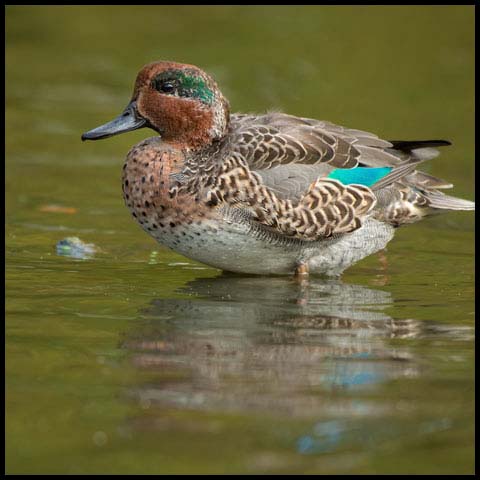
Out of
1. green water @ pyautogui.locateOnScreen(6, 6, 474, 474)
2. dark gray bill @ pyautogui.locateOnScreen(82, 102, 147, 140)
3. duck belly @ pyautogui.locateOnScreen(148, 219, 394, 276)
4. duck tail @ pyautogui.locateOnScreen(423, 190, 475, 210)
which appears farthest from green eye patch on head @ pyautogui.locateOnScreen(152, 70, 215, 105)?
duck tail @ pyautogui.locateOnScreen(423, 190, 475, 210)

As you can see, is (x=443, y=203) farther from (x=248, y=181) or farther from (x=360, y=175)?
(x=248, y=181)

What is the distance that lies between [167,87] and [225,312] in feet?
5.93

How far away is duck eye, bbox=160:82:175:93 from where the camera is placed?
890 centimetres

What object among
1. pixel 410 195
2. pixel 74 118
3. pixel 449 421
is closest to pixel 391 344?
pixel 449 421

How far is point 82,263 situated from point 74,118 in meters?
4.64

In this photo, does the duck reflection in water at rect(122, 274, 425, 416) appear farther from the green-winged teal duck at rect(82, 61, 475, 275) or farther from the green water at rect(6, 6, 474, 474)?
the green-winged teal duck at rect(82, 61, 475, 275)

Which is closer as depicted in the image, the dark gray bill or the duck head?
the duck head

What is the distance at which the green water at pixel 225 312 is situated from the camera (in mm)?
5512

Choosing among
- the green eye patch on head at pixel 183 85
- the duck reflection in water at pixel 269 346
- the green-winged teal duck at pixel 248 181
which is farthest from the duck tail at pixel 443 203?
the green eye patch on head at pixel 183 85

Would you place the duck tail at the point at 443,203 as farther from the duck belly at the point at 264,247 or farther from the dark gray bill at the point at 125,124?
the dark gray bill at the point at 125,124

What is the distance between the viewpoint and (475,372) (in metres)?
6.59

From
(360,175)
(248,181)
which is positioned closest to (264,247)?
(248,181)

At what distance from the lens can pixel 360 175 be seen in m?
9.30

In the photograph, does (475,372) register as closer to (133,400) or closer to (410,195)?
(133,400)
